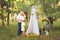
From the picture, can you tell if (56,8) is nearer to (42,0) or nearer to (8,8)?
(42,0)

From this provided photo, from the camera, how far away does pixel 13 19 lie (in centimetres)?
4591

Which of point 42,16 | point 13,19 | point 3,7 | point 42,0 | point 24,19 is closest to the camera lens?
point 24,19

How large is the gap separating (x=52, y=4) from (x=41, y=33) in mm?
2184

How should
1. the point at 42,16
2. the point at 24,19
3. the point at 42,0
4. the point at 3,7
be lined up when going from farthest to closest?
1. the point at 3,7
2. the point at 42,16
3. the point at 42,0
4. the point at 24,19

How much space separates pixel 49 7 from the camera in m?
16.2

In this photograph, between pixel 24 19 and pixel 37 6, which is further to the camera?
pixel 37 6

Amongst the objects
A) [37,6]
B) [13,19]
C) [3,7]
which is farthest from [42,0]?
[13,19]

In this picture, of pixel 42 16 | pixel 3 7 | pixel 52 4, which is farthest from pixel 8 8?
pixel 52 4

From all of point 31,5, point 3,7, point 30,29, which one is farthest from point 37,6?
point 3,7

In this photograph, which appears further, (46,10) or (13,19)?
(13,19)

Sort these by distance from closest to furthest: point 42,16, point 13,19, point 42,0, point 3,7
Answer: point 42,0
point 42,16
point 3,7
point 13,19

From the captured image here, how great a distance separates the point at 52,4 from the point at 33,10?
1524 mm

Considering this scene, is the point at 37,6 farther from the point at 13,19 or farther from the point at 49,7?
the point at 13,19

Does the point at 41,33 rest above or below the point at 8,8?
below
